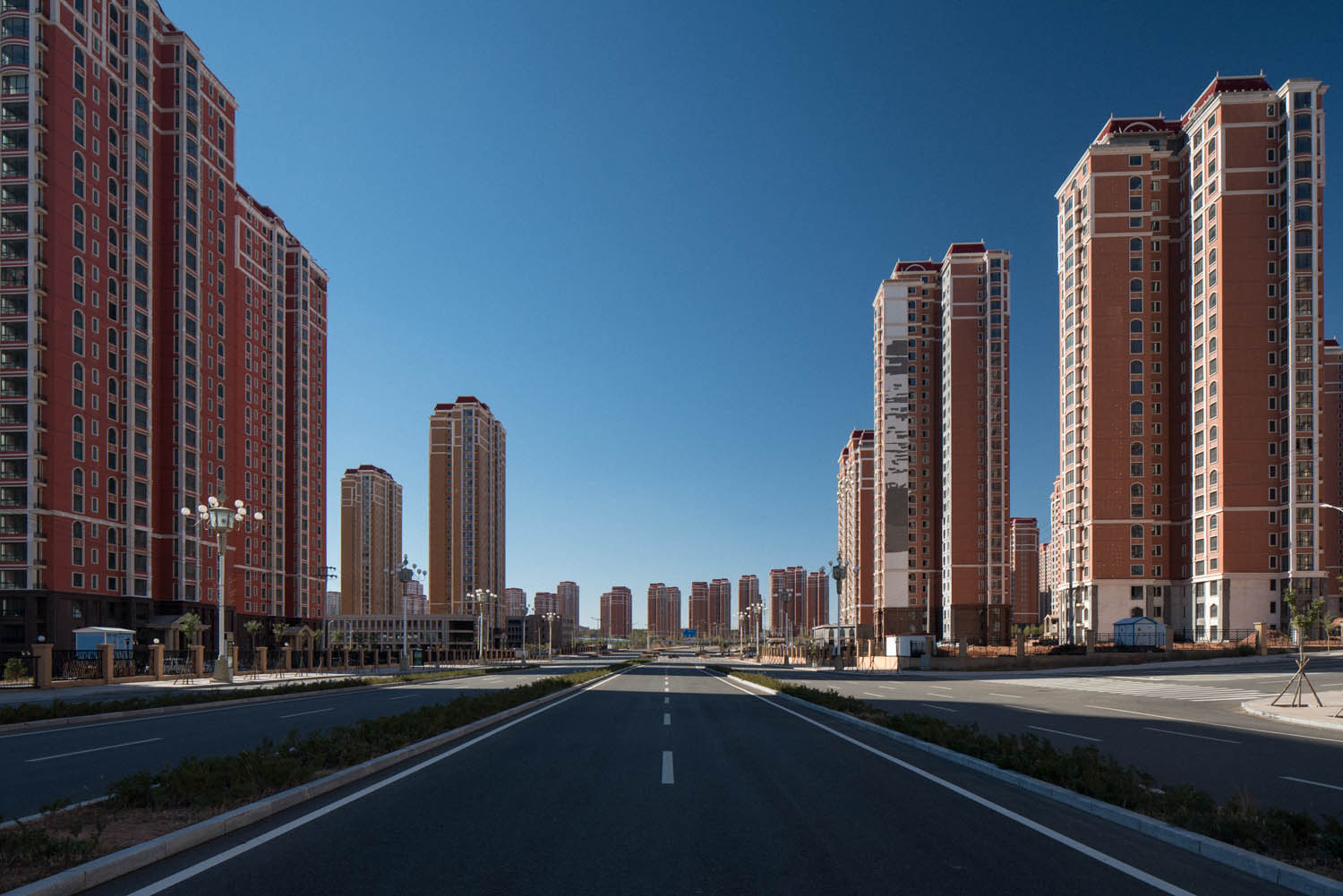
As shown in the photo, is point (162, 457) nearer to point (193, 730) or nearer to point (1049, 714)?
point (193, 730)

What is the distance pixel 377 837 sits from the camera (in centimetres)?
798

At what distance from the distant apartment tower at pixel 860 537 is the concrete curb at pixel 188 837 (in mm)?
141567

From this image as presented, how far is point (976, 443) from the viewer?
12269 centimetres

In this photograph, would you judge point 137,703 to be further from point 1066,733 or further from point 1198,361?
point 1198,361

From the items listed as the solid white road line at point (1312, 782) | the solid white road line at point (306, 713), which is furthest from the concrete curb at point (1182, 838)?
the solid white road line at point (306, 713)

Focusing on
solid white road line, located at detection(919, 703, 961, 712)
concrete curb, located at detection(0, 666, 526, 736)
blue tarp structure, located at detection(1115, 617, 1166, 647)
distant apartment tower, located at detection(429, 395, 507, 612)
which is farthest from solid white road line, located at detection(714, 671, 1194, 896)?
distant apartment tower, located at detection(429, 395, 507, 612)

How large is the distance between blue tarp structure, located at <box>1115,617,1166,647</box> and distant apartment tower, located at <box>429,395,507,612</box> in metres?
126

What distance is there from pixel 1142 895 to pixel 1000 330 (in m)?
125

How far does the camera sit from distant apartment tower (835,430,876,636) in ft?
504

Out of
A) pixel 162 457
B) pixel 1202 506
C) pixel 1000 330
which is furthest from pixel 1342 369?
pixel 162 457

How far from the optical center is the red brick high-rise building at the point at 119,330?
65.0 meters

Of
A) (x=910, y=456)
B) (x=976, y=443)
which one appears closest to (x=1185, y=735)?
(x=976, y=443)

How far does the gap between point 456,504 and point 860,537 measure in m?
74.3

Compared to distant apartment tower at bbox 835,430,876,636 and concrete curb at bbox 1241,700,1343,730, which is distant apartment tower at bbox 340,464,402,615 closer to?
distant apartment tower at bbox 835,430,876,636
